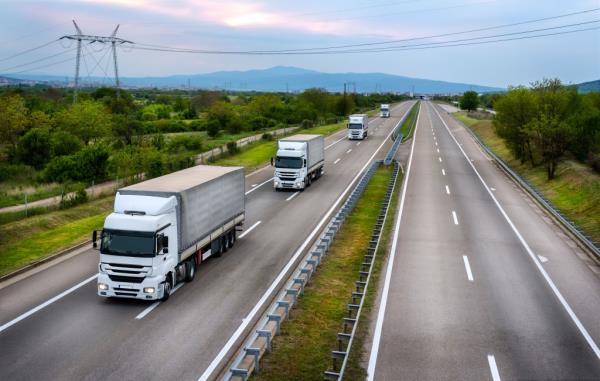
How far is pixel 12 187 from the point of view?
44.5m

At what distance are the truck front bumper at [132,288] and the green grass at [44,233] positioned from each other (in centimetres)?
620

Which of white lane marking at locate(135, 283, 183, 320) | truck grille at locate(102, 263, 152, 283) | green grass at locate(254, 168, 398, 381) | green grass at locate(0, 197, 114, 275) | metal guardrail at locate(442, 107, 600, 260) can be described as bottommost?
green grass at locate(0, 197, 114, 275)

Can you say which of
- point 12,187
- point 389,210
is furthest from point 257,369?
point 12,187

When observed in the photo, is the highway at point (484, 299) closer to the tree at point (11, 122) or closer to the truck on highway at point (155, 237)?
the truck on highway at point (155, 237)

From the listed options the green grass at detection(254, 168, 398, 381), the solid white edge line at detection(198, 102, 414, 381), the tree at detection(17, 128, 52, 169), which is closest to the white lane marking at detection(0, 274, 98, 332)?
the solid white edge line at detection(198, 102, 414, 381)

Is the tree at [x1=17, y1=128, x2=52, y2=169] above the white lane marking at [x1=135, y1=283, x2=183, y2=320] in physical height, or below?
above

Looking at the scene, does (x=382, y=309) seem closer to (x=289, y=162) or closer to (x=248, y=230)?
(x=248, y=230)

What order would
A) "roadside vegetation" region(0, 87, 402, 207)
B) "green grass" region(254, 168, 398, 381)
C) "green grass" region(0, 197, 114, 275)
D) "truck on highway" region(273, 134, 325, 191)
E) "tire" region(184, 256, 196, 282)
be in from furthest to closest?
"roadside vegetation" region(0, 87, 402, 207) < "truck on highway" region(273, 134, 325, 191) < "green grass" region(0, 197, 114, 275) < "tire" region(184, 256, 196, 282) < "green grass" region(254, 168, 398, 381)

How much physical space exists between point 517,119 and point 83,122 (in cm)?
4907

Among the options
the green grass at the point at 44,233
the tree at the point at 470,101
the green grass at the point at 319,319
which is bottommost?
the green grass at the point at 44,233

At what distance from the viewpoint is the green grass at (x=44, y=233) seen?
23812 millimetres

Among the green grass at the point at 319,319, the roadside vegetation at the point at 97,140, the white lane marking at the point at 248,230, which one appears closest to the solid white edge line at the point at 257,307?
the green grass at the point at 319,319

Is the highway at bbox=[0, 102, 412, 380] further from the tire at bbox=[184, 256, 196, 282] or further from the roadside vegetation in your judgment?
the roadside vegetation

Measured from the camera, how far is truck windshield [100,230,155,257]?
57.8 ft
